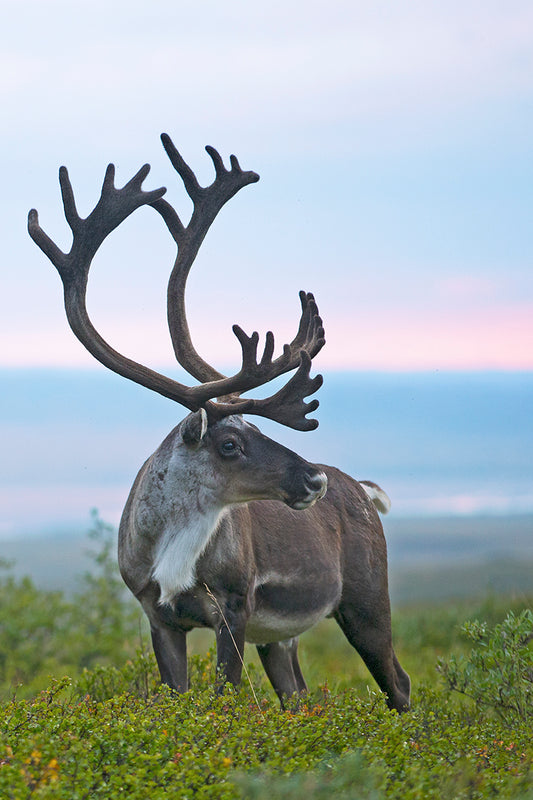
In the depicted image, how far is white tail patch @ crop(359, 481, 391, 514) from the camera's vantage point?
7.61 metres

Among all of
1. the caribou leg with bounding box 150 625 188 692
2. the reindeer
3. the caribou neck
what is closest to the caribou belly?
the reindeer

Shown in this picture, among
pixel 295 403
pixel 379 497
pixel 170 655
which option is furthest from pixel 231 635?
pixel 379 497

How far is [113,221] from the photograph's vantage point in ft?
20.7

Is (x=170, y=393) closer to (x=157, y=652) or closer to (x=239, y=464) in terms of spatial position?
(x=239, y=464)

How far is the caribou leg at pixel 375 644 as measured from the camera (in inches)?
269

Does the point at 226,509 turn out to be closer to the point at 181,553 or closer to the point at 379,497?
the point at 181,553

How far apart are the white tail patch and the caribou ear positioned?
2.19 meters

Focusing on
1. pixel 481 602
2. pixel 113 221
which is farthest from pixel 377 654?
pixel 481 602

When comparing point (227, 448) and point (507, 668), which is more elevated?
point (227, 448)

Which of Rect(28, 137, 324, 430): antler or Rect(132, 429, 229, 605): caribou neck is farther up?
Rect(28, 137, 324, 430): antler

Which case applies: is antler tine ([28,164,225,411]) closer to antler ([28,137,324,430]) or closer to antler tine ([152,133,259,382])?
antler ([28,137,324,430])

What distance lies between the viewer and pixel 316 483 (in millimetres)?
5797

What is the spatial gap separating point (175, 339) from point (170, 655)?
2.05m

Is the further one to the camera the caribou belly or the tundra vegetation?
the caribou belly
